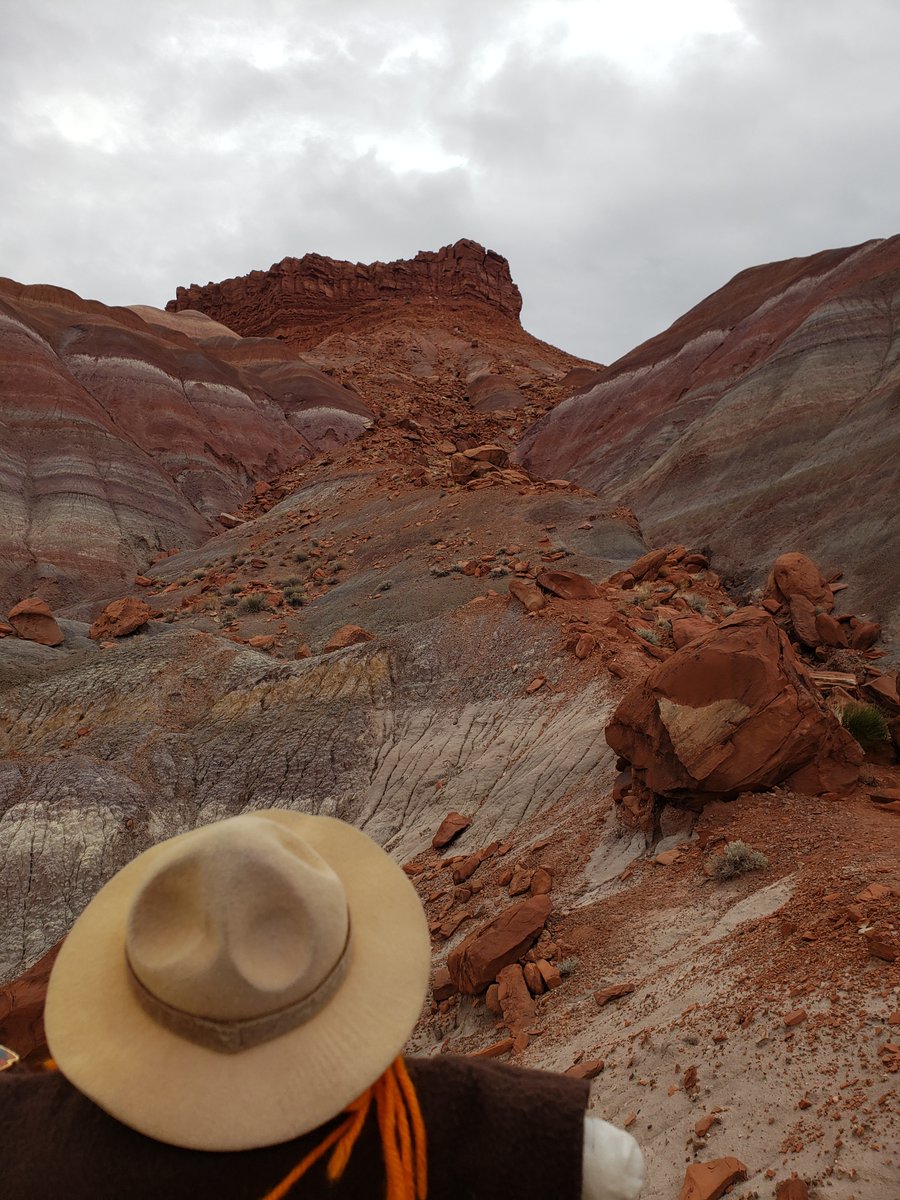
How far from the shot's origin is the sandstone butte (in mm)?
3996

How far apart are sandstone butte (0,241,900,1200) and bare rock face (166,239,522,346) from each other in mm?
46927

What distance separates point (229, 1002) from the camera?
1351mm

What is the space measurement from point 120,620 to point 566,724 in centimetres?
1148

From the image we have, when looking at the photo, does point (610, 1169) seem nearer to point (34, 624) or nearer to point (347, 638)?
point (347, 638)

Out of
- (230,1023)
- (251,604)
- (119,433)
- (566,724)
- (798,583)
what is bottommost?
(566,724)

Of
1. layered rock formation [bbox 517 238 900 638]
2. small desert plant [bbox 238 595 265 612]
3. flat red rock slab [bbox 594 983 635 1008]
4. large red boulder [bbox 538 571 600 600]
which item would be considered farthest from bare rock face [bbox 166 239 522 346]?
flat red rock slab [bbox 594 983 635 1008]

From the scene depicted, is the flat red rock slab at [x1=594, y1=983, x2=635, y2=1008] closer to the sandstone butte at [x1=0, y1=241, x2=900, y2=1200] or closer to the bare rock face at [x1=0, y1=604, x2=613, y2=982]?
the sandstone butte at [x1=0, y1=241, x2=900, y2=1200]

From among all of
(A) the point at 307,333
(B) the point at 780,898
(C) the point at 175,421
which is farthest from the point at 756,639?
(A) the point at 307,333

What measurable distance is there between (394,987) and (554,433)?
3990 centimetres

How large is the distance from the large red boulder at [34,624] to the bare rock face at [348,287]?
214ft

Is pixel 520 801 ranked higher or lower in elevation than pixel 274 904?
lower

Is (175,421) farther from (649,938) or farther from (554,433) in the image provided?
(649,938)

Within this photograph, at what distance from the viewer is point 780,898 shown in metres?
5.05

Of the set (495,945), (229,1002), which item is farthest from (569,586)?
(229,1002)
